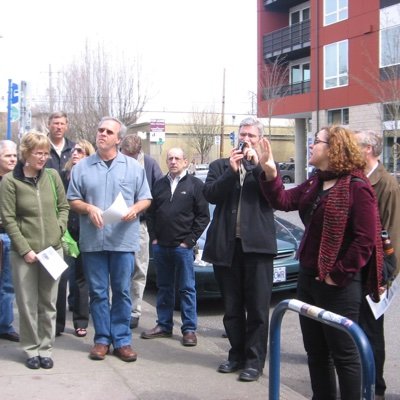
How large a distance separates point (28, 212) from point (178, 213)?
5.07 feet

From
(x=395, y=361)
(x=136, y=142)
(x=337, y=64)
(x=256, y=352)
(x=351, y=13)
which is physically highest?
(x=351, y=13)

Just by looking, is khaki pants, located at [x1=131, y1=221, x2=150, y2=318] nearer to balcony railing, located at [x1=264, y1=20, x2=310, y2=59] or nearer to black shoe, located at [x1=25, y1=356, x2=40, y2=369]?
black shoe, located at [x1=25, y1=356, x2=40, y2=369]

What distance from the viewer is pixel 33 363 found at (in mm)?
4918

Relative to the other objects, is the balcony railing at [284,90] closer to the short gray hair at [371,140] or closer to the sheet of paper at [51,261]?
the short gray hair at [371,140]

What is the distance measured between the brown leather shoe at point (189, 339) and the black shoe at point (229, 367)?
2.48ft

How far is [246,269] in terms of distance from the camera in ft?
16.1

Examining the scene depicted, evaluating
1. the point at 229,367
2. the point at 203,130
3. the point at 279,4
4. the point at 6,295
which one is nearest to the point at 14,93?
the point at 6,295

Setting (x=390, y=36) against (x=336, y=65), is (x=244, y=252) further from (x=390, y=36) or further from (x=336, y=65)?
(x=336, y=65)

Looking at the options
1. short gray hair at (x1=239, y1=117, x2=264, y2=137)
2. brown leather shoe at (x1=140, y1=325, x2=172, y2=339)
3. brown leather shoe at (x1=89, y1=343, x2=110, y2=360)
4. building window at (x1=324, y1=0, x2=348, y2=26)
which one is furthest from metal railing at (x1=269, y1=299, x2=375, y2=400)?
building window at (x1=324, y1=0, x2=348, y2=26)

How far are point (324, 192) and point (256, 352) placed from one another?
170 cm

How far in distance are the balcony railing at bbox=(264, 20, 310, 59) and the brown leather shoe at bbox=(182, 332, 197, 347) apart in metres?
33.2

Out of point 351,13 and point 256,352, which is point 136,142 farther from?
point 351,13

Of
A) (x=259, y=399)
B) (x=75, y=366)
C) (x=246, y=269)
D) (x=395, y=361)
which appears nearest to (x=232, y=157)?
(x=246, y=269)

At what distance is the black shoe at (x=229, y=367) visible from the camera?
493cm
